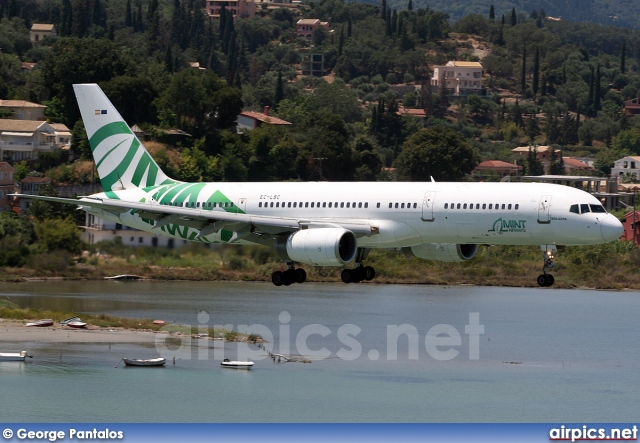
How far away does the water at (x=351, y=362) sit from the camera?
315 feet

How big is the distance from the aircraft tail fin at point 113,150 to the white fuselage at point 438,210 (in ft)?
18.4

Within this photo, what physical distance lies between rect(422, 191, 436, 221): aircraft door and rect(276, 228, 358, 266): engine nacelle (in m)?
3.97

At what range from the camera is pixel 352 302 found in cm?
14738

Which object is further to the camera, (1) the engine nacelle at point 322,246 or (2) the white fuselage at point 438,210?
(1) the engine nacelle at point 322,246

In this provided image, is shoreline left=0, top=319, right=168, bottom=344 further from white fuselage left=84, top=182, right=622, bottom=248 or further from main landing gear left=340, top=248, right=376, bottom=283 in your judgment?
main landing gear left=340, top=248, right=376, bottom=283

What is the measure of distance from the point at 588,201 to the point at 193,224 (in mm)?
21050

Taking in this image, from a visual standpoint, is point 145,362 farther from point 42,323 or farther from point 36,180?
point 36,180

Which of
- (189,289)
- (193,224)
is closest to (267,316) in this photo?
(189,289)

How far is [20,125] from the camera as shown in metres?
194

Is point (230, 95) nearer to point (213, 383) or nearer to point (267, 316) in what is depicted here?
point (267, 316)

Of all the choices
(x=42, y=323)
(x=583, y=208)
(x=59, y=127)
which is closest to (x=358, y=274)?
(x=583, y=208)

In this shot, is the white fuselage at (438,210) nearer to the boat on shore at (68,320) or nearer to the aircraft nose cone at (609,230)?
the aircraft nose cone at (609,230)

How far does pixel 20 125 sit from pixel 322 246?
134 meters

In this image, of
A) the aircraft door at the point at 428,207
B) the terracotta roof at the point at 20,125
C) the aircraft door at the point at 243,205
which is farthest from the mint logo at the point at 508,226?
the terracotta roof at the point at 20,125
